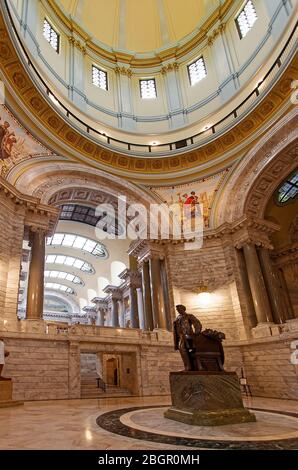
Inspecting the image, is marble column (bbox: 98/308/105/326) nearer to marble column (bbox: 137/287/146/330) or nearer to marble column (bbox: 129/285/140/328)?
marble column (bbox: 129/285/140/328)

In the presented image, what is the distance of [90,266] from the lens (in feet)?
89.3

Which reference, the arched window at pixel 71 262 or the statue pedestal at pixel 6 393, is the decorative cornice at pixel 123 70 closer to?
the arched window at pixel 71 262

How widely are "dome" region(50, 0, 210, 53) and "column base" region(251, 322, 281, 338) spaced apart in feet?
74.6

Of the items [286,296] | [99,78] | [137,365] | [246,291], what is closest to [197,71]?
[99,78]

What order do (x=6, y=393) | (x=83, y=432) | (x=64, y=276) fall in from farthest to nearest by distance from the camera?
(x=64, y=276) → (x=6, y=393) → (x=83, y=432)

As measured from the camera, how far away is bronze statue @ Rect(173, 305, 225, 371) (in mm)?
6285

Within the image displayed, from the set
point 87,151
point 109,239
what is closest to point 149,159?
point 87,151

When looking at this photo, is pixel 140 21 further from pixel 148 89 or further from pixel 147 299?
pixel 147 299

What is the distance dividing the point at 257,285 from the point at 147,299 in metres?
5.88

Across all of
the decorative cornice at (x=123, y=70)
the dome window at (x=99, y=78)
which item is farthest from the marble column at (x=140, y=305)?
the decorative cornice at (x=123, y=70)

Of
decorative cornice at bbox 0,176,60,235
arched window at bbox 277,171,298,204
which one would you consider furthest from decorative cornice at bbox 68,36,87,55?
arched window at bbox 277,171,298,204

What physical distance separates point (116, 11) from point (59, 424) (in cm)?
2919

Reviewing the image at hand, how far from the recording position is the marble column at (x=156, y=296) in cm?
1509

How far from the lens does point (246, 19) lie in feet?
64.5
